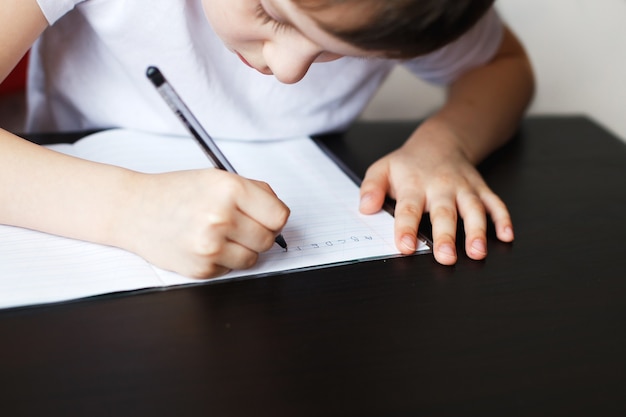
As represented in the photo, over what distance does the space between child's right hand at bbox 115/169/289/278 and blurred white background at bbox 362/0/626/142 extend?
2.68 ft

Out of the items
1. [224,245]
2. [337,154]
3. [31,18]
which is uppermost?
[31,18]

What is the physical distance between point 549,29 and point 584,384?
969mm

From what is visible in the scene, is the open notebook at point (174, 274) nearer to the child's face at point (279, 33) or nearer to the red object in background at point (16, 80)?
the child's face at point (279, 33)

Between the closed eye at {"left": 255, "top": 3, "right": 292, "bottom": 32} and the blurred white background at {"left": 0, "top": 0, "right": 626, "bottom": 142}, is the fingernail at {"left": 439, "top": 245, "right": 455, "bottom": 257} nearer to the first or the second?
the closed eye at {"left": 255, "top": 3, "right": 292, "bottom": 32}

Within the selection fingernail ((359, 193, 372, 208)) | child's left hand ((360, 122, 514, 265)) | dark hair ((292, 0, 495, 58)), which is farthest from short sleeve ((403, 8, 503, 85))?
dark hair ((292, 0, 495, 58))

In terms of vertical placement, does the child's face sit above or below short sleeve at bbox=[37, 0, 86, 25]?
below

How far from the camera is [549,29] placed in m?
1.27

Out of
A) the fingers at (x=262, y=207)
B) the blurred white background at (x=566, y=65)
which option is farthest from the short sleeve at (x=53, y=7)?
the blurred white background at (x=566, y=65)

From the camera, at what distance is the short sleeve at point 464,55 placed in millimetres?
831

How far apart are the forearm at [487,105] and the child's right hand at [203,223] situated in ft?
0.91

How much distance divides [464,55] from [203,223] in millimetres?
471

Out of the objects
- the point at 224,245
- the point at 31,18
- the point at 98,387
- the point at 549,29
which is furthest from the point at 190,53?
the point at 549,29

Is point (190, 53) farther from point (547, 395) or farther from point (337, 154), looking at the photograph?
point (547, 395)

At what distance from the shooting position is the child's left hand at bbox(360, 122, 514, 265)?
57 centimetres
